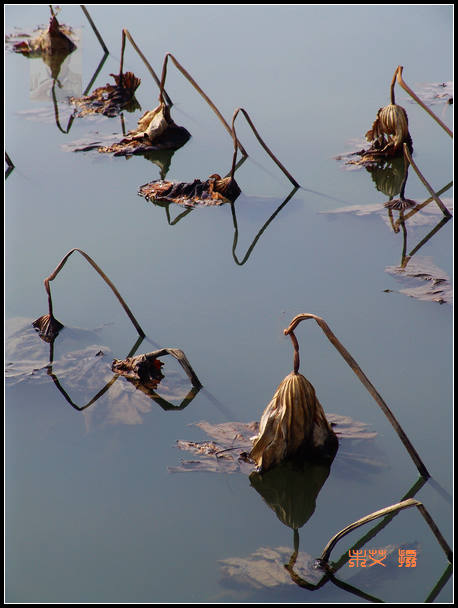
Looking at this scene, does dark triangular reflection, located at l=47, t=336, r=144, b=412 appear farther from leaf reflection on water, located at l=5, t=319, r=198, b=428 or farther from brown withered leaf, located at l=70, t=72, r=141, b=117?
brown withered leaf, located at l=70, t=72, r=141, b=117

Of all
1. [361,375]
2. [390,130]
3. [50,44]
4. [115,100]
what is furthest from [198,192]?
[50,44]

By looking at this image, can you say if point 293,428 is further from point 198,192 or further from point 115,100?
point 115,100

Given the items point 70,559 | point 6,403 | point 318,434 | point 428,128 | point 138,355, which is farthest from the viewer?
point 428,128

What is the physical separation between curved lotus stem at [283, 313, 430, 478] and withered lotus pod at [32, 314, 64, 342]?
59.8 inches

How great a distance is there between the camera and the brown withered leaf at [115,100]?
20.6 ft

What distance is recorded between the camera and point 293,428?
2742mm

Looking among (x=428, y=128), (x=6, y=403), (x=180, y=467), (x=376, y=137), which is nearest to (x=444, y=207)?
(x=376, y=137)

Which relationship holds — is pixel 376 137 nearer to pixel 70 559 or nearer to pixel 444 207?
pixel 444 207

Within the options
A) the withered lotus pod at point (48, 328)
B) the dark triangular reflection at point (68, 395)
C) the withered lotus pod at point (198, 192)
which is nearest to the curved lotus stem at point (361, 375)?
Answer: the dark triangular reflection at point (68, 395)

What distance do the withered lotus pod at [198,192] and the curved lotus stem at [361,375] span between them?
236 centimetres

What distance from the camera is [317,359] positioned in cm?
341

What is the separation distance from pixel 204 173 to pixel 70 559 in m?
3.23

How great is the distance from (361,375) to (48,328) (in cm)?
180

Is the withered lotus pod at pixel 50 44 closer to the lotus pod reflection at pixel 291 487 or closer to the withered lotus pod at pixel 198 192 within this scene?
the withered lotus pod at pixel 198 192
